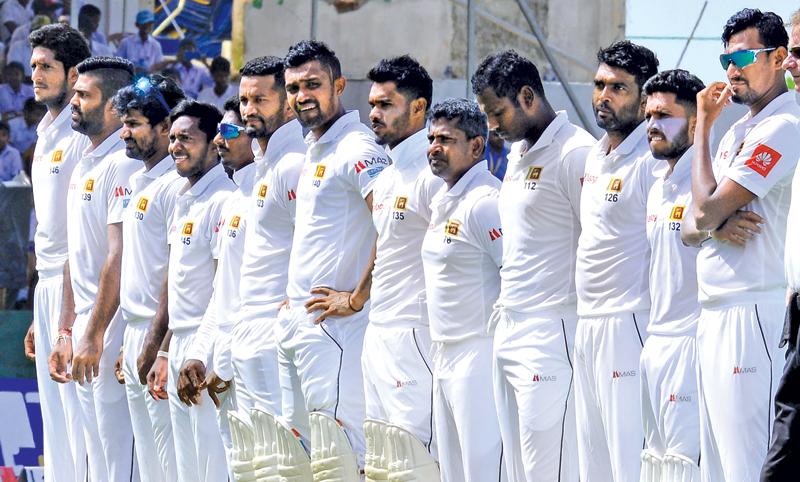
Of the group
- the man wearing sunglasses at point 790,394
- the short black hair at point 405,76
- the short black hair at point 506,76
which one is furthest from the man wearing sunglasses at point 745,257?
the short black hair at point 405,76

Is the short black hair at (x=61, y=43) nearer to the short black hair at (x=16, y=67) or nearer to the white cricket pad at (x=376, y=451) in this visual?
the white cricket pad at (x=376, y=451)

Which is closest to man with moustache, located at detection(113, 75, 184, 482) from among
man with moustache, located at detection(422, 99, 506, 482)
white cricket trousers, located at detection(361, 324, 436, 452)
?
white cricket trousers, located at detection(361, 324, 436, 452)

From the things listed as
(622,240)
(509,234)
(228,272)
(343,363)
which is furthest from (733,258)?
(228,272)

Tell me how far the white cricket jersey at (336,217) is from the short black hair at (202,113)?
3.40 ft

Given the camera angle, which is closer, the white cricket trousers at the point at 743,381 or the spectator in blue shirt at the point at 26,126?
the white cricket trousers at the point at 743,381

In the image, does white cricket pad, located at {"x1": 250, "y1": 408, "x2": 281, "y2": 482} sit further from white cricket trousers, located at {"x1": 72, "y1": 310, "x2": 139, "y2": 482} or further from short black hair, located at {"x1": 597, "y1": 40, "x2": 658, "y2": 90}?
short black hair, located at {"x1": 597, "y1": 40, "x2": 658, "y2": 90}

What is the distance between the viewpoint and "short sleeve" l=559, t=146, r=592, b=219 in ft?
21.6

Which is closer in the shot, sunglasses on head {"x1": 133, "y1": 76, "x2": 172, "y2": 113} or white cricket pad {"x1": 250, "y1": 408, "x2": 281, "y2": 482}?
white cricket pad {"x1": 250, "y1": 408, "x2": 281, "y2": 482}

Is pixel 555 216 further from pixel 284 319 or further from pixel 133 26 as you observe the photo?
pixel 133 26

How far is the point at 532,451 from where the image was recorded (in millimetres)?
6480

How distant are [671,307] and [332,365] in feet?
6.29

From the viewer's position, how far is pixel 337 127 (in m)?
7.67

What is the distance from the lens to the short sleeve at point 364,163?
7480 millimetres

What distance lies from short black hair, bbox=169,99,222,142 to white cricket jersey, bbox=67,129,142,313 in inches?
24.8
